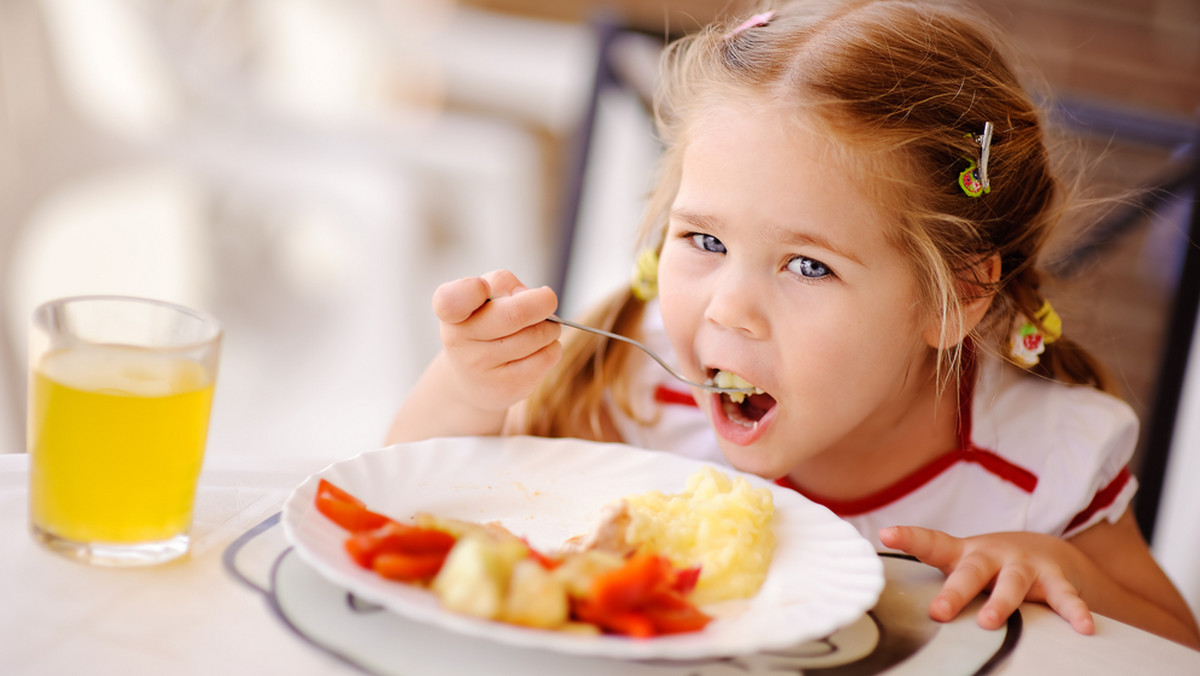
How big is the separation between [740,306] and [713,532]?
0.89ft

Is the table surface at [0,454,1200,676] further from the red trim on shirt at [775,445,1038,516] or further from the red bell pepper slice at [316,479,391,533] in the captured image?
the red trim on shirt at [775,445,1038,516]

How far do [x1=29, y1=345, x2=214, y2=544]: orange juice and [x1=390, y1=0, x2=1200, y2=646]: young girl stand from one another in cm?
29

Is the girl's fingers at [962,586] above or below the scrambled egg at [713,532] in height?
below

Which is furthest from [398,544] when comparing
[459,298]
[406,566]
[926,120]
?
[926,120]

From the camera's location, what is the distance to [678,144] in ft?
3.72

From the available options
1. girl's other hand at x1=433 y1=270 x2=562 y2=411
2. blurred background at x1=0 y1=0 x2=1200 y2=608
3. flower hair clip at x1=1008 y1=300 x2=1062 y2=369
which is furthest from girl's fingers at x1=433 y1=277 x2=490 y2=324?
blurred background at x1=0 y1=0 x2=1200 y2=608

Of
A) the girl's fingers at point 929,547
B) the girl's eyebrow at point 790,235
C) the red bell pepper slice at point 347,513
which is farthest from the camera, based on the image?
the girl's eyebrow at point 790,235

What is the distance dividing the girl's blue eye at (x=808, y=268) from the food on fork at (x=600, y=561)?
26 cm

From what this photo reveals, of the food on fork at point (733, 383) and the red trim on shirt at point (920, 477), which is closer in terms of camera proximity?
the food on fork at point (733, 383)

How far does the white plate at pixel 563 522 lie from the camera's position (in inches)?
22.3

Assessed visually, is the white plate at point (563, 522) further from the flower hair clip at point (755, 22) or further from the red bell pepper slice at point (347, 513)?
the flower hair clip at point (755, 22)

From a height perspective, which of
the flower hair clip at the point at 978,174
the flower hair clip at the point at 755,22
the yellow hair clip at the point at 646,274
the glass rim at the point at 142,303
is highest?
the flower hair clip at the point at 755,22

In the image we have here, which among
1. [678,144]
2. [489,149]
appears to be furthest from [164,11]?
[678,144]

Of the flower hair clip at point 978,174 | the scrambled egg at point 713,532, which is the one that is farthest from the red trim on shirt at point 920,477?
the scrambled egg at point 713,532
